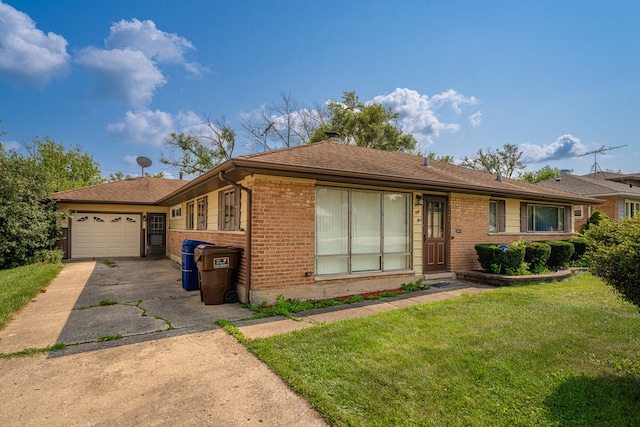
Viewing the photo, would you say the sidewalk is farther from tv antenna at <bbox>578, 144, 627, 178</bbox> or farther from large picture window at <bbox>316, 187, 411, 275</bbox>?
tv antenna at <bbox>578, 144, 627, 178</bbox>

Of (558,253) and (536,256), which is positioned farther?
(558,253)

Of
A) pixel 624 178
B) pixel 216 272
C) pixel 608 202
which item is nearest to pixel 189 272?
pixel 216 272

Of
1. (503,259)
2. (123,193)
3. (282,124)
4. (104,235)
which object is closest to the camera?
(503,259)

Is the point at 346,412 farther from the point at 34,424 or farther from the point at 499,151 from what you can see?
the point at 499,151

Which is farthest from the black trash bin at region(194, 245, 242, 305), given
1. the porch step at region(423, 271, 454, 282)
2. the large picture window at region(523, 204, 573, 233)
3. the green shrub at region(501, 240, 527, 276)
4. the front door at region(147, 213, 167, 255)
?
the front door at region(147, 213, 167, 255)

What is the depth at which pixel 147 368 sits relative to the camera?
11.8 feet

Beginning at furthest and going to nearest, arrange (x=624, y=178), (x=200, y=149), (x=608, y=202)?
(x=200, y=149), (x=624, y=178), (x=608, y=202)

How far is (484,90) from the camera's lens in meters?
11.7

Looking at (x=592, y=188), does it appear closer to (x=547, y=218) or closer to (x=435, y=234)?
(x=547, y=218)

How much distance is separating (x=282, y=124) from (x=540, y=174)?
1405 inches

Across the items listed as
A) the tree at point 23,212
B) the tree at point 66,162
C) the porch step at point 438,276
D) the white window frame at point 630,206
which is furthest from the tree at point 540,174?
the tree at point 66,162

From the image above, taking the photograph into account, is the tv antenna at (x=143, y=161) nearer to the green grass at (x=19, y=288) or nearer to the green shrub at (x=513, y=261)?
the green grass at (x=19, y=288)

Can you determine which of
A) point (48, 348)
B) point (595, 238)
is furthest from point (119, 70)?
point (595, 238)

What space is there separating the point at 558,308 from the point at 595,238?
272cm
